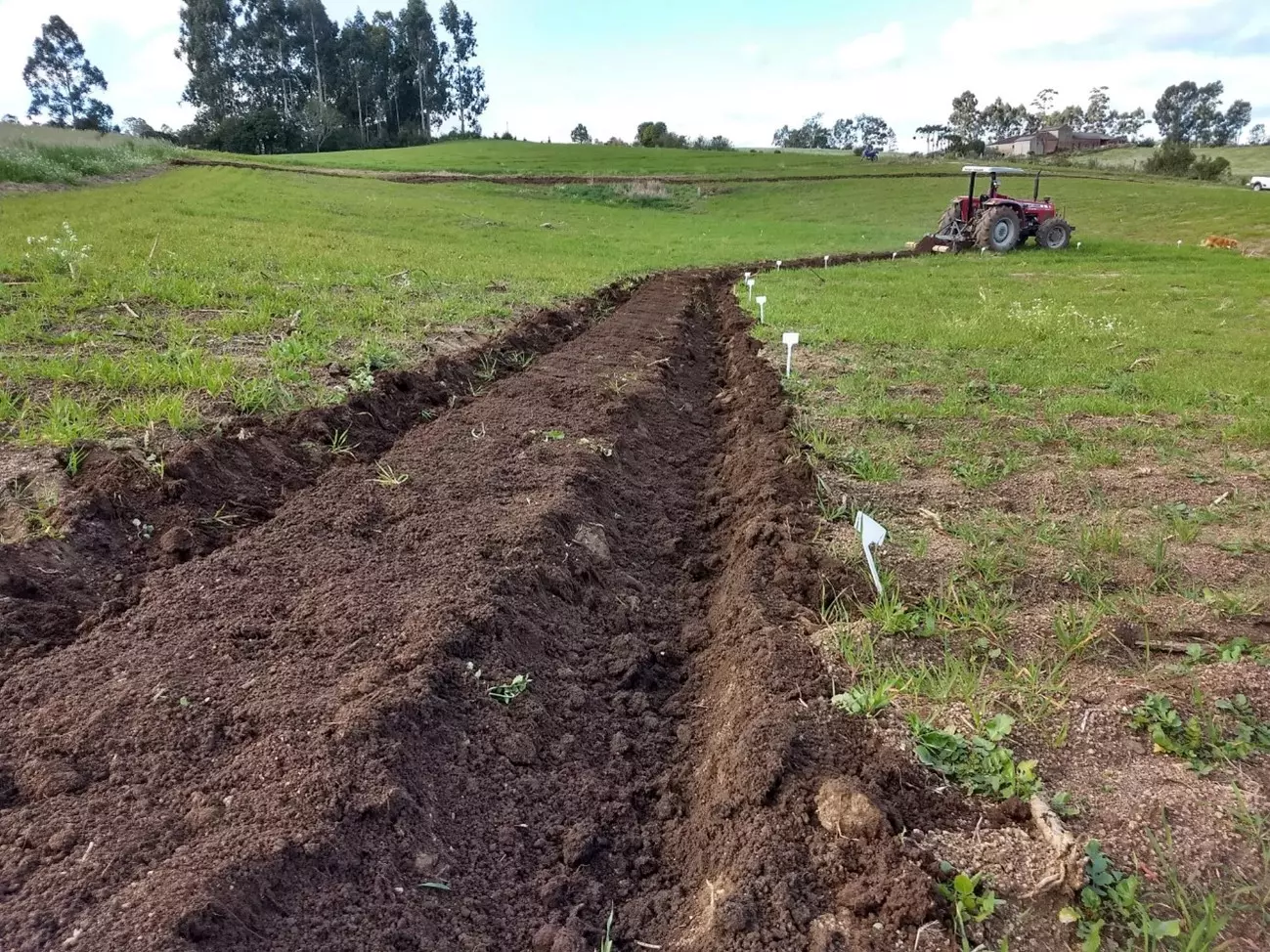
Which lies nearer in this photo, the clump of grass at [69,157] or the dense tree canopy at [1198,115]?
the clump of grass at [69,157]

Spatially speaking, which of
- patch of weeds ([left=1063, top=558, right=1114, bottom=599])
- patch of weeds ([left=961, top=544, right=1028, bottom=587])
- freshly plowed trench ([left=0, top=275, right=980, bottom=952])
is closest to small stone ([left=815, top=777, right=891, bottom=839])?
freshly plowed trench ([left=0, top=275, right=980, bottom=952])

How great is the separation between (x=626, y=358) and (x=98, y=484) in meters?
4.84

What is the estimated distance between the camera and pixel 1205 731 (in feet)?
8.18

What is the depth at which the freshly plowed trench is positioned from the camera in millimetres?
2023

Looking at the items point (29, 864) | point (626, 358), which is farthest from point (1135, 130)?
point (29, 864)

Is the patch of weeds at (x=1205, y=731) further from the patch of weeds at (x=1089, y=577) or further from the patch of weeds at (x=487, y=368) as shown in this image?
the patch of weeds at (x=487, y=368)

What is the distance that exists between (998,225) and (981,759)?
1845 cm

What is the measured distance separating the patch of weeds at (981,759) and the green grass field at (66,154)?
25663 mm

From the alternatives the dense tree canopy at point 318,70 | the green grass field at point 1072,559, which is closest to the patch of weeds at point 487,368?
the green grass field at point 1072,559

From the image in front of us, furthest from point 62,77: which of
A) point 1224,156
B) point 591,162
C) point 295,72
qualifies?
point 1224,156

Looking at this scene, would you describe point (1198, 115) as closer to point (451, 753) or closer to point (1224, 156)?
point (1224, 156)

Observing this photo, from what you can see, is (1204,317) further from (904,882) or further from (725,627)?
(904,882)

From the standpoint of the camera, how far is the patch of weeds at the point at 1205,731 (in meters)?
2.40

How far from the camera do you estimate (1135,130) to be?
91.2m
